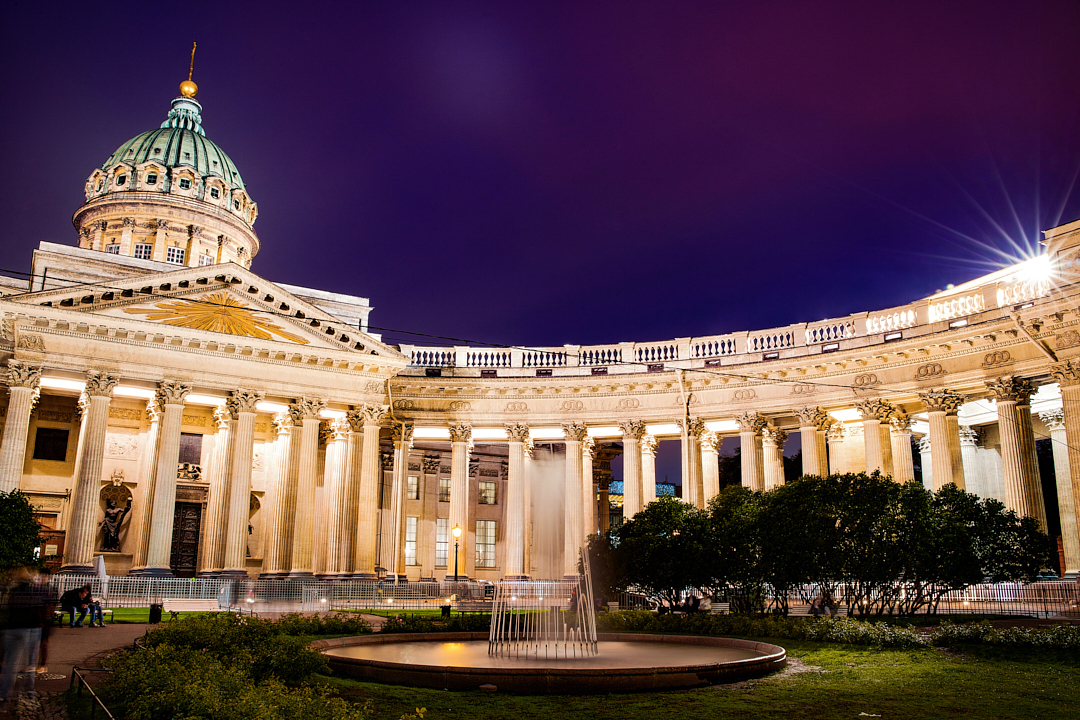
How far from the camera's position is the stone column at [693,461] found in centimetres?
3500

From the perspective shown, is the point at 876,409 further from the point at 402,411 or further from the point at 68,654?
the point at 68,654

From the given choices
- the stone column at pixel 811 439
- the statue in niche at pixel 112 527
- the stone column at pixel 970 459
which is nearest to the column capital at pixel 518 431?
the stone column at pixel 811 439

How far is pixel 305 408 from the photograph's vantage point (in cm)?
3450

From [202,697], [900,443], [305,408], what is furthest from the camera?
[305,408]

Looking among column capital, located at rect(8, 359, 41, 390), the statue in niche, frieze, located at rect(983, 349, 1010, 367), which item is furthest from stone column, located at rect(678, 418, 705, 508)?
column capital, located at rect(8, 359, 41, 390)

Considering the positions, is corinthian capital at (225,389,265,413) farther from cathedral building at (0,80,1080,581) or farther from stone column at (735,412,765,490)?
stone column at (735,412,765,490)

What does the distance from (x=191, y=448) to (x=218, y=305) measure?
7934 millimetres

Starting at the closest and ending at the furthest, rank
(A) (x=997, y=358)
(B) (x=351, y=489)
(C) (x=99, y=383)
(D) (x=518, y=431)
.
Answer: (A) (x=997, y=358) < (C) (x=99, y=383) < (B) (x=351, y=489) < (D) (x=518, y=431)

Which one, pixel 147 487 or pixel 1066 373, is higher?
pixel 1066 373

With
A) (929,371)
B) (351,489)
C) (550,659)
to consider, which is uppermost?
(929,371)

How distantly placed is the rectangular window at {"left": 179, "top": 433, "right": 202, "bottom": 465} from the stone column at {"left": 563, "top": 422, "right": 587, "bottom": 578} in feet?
53.7

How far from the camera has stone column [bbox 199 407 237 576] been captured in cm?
3209

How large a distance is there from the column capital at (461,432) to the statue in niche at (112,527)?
569 inches

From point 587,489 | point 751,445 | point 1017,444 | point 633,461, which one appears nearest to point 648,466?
point 633,461
